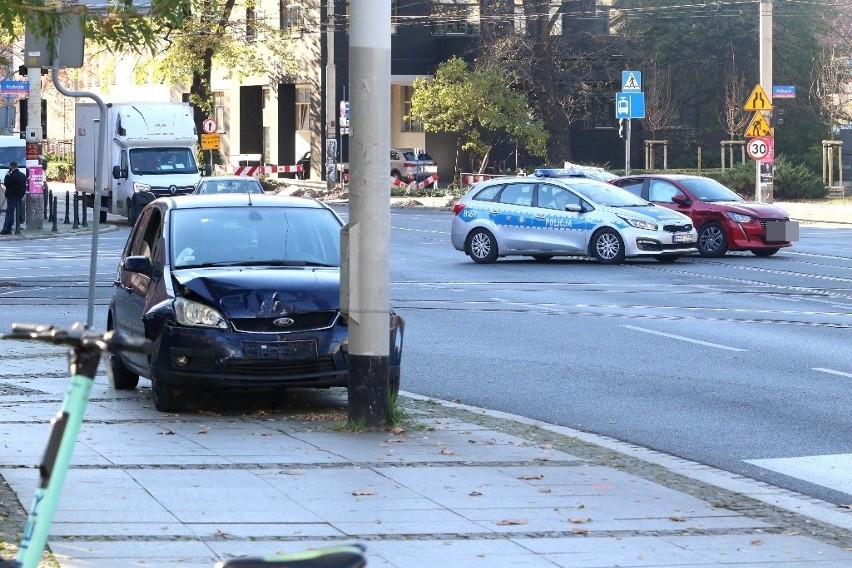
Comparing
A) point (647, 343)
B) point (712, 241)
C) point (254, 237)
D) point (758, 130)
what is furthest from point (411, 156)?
point (254, 237)

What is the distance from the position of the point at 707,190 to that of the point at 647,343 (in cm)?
1422

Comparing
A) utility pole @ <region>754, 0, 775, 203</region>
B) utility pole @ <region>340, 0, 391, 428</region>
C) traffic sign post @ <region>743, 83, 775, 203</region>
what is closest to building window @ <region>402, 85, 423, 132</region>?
utility pole @ <region>754, 0, 775, 203</region>

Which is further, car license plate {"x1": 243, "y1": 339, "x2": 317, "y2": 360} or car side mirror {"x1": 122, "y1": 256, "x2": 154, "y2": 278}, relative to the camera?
car side mirror {"x1": 122, "y1": 256, "x2": 154, "y2": 278}

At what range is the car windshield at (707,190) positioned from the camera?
96.5ft

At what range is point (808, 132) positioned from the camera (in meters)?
64.9

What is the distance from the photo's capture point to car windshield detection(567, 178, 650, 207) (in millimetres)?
27812

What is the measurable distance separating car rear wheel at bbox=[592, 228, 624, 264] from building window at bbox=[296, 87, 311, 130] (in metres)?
40.7

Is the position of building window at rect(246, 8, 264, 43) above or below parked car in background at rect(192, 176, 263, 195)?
above

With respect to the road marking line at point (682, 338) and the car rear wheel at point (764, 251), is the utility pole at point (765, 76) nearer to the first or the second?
the car rear wheel at point (764, 251)

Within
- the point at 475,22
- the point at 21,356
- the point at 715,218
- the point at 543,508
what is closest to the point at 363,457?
the point at 543,508

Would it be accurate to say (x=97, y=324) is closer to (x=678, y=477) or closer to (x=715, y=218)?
(x=678, y=477)

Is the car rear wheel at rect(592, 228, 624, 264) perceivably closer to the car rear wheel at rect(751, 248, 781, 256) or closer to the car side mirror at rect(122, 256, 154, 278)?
the car rear wheel at rect(751, 248, 781, 256)

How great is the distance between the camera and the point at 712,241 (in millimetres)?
29109

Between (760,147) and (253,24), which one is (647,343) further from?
(253,24)
